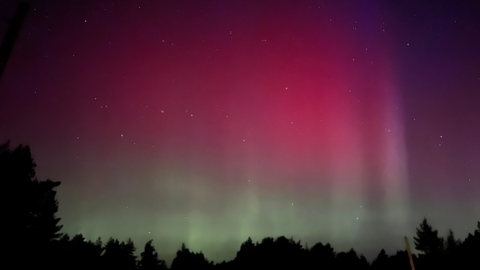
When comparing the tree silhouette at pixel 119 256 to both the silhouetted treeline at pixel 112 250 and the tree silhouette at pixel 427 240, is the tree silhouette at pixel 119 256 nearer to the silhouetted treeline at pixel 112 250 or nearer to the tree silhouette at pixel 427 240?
the silhouetted treeline at pixel 112 250

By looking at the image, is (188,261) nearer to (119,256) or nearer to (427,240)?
(119,256)

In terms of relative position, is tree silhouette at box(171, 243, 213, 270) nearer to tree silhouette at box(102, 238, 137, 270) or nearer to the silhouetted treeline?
the silhouetted treeline

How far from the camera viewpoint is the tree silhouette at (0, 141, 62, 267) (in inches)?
813

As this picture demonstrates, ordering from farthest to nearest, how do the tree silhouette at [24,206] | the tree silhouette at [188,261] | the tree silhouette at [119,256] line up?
the tree silhouette at [188,261] → the tree silhouette at [119,256] → the tree silhouette at [24,206]

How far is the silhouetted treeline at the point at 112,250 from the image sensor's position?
70.9ft

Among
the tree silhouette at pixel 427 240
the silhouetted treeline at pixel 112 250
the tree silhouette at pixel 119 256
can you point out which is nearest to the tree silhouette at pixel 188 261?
the silhouetted treeline at pixel 112 250

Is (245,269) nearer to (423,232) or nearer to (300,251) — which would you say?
(300,251)

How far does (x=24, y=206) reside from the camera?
2245 centimetres

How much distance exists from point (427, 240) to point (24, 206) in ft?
239

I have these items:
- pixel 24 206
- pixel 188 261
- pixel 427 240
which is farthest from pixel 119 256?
pixel 427 240

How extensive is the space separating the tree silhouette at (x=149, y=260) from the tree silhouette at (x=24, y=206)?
4915 cm

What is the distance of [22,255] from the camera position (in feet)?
66.4

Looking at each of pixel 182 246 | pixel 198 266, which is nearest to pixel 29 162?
pixel 198 266

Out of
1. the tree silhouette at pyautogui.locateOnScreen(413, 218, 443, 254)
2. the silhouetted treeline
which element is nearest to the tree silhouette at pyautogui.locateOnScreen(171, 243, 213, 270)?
the silhouetted treeline
